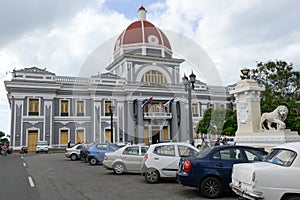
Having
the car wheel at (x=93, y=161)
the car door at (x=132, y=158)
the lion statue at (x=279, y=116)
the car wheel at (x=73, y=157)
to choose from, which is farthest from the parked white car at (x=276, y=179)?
the car wheel at (x=73, y=157)

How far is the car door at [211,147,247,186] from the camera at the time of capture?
298 inches

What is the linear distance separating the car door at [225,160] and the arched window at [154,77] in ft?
118

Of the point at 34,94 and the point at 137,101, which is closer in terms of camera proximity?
the point at 34,94

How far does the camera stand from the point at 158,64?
45344 millimetres

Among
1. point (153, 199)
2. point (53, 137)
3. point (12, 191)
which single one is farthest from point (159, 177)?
point (53, 137)

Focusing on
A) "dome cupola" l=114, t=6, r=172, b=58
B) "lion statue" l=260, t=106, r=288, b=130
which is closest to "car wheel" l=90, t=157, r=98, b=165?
"lion statue" l=260, t=106, r=288, b=130

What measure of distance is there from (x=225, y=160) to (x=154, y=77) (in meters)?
37.2

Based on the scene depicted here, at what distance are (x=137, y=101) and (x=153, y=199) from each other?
111 feet

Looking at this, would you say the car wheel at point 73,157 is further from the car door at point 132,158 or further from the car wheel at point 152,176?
the car wheel at point 152,176

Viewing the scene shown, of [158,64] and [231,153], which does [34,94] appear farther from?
[231,153]

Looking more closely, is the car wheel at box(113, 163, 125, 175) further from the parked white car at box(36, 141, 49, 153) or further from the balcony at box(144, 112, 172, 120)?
the balcony at box(144, 112, 172, 120)

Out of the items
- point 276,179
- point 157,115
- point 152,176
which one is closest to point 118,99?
point 157,115

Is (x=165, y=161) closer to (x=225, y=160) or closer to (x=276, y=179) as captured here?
(x=225, y=160)

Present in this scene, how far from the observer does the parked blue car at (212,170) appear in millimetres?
7527
